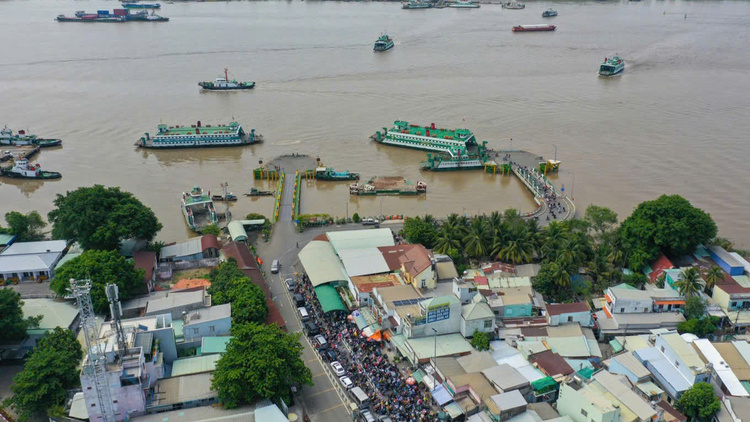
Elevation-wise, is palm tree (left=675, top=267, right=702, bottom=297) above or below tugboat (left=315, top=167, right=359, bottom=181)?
below

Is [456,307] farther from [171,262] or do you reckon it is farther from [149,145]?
[149,145]

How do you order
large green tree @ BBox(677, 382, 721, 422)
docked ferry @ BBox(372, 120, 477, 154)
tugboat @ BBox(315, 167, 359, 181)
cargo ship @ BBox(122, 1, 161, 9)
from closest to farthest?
large green tree @ BBox(677, 382, 721, 422) < tugboat @ BBox(315, 167, 359, 181) < docked ferry @ BBox(372, 120, 477, 154) < cargo ship @ BBox(122, 1, 161, 9)

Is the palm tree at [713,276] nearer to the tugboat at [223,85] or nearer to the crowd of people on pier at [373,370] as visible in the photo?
the crowd of people on pier at [373,370]

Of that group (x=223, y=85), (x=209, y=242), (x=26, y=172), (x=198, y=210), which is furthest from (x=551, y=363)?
(x=223, y=85)

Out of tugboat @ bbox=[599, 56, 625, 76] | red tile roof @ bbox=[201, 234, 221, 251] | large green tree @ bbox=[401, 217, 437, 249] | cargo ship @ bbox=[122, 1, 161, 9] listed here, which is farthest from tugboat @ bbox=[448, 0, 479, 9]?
red tile roof @ bbox=[201, 234, 221, 251]

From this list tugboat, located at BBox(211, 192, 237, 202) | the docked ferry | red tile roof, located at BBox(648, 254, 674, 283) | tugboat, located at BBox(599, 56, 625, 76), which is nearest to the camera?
red tile roof, located at BBox(648, 254, 674, 283)

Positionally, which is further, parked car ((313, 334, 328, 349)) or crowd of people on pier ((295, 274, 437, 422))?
parked car ((313, 334, 328, 349))

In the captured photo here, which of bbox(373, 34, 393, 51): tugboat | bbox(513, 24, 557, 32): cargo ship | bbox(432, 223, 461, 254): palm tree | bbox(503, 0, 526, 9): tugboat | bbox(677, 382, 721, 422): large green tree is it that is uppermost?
bbox(503, 0, 526, 9): tugboat

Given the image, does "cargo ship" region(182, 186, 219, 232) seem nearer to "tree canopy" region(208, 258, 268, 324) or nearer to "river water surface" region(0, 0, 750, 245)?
"river water surface" region(0, 0, 750, 245)

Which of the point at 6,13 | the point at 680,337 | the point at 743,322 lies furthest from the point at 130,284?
the point at 6,13
